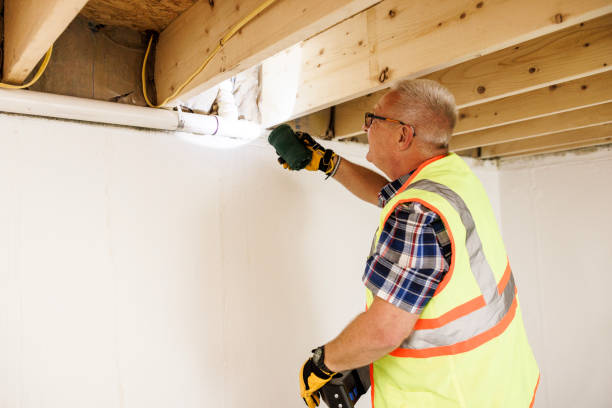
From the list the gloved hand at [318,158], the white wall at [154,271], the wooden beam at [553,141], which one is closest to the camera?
the white wall at [154,271]

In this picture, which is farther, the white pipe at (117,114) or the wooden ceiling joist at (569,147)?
the wooden ceiling joist at (569,147)

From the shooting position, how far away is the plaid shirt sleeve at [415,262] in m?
1.18

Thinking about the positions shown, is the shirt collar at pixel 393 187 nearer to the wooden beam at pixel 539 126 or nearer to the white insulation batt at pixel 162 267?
the white insulation batt at pixel 162 267

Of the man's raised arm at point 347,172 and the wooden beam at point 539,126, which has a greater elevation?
the wooden beam at point 539,126

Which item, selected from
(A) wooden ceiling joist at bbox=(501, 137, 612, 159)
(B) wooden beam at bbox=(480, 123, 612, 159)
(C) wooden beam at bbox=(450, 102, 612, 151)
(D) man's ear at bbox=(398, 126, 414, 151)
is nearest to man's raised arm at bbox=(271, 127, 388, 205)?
(D) man's ear at bbox=(398, 126, 414, 151)

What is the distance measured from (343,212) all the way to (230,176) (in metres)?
0.75

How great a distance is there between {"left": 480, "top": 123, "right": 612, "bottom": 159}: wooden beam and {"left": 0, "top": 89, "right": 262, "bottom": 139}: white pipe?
2.09m

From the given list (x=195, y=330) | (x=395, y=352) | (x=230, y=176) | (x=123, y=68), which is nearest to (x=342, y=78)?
(x=230, y=176)

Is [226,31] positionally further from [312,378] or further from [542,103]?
[542,103]

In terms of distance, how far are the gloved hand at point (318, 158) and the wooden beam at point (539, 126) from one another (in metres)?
1.31

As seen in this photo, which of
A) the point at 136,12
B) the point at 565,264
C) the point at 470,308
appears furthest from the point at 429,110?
the point at 565,264

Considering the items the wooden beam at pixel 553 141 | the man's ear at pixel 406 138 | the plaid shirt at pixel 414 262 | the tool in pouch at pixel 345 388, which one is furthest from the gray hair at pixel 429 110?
the wooden beam at pixel 553 141

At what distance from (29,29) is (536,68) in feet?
5.82

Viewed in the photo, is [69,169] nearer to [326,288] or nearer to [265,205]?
[265,205]
